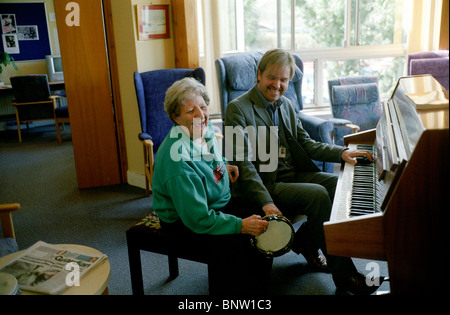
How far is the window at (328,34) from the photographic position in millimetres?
4512

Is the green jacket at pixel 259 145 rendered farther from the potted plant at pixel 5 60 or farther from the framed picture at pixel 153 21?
the potted plant at pixel 5 60

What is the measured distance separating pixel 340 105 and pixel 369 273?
184 cm

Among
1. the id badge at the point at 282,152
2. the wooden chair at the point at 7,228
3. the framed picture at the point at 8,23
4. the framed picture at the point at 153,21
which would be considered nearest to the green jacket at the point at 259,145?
the id badge at the point at 282,152

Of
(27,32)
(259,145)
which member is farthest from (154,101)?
(27,32)

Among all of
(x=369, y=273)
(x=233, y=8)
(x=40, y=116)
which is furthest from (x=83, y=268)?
(x=40, y=116)

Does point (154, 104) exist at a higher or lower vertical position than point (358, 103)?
higher

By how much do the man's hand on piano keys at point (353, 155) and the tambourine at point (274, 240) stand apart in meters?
0.59

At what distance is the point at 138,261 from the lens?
6.49ft

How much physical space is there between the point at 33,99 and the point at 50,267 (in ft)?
16.7

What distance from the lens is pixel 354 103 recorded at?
12.5 ft

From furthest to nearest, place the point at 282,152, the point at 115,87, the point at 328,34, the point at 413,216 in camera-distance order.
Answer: the point at 328,34 < the point at 115,87 < the point at 282,152 < the point at 413,216

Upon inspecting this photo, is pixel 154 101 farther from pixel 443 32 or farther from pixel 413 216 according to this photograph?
pixel 443 32

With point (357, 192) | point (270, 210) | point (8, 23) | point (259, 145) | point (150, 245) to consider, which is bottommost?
point (150, 245)

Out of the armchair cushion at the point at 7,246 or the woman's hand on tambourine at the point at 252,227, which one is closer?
the woman's hand on tambourine at the point at 252,227
